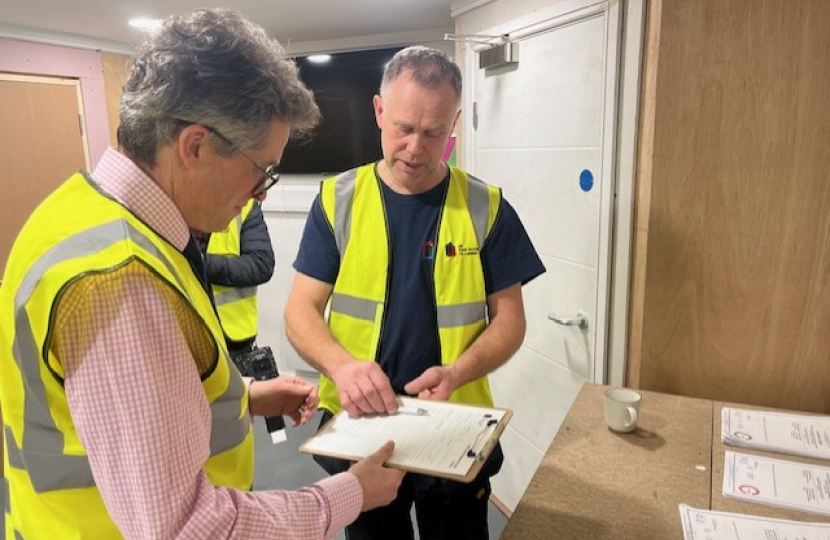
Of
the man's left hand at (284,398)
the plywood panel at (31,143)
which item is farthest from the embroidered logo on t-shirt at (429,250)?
the plywood panel at (31,143)

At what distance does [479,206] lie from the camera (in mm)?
1512

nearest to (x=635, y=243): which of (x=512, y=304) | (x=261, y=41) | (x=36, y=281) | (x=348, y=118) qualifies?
(x=512, y=304)

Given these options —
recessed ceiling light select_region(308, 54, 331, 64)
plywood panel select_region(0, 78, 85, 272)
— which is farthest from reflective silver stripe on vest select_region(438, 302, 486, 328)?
plywood panel select_region(0, 78, 85, 272)

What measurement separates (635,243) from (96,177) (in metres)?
1.38

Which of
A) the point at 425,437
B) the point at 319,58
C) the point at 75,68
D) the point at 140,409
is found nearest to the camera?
the point at 140,409

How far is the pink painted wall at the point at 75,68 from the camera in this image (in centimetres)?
357

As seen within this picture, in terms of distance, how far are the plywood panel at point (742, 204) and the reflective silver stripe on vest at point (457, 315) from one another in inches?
19.6

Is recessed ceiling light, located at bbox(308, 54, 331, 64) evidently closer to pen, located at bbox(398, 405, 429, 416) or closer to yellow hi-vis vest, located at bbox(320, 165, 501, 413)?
yellow hi-vis vest, located at bbox(320, 165, 501, 413)

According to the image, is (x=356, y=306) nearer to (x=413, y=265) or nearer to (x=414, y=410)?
(x=413, y=265)

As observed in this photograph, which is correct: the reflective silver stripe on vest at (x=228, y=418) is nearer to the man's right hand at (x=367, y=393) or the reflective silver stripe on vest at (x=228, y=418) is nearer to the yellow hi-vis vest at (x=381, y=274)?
the man's right hand at (x=367, y=393)

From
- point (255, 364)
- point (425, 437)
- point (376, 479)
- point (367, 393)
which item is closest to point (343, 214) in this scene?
point (367, 393)

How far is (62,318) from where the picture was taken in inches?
25.3

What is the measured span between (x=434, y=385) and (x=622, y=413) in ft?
1.44

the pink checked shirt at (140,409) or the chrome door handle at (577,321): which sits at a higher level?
the pink checked shirt at (140,409)
